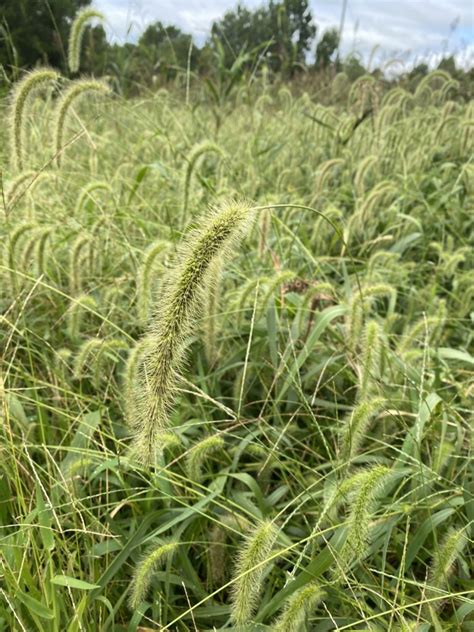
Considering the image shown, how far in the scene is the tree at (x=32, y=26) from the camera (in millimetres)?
3397

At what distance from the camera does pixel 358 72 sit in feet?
23.9

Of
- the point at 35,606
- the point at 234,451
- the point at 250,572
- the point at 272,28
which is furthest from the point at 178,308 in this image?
the point at 272,28

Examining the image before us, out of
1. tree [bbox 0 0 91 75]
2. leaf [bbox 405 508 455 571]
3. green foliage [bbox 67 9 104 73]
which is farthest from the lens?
tree [bbox 0 0 91 75]

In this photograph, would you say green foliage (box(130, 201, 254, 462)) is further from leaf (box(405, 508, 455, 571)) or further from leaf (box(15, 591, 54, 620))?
leaf (box(405, 508, 455, 571))

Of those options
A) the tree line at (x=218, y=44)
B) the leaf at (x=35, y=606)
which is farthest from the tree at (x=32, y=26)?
the leaf at (x=35, y=606)

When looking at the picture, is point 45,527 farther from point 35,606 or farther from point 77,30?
point 77,30

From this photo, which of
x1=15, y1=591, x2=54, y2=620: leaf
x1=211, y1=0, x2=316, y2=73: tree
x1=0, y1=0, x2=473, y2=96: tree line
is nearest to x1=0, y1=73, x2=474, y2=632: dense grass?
x1=15, y1=591, x2=54, y2=620: leaf

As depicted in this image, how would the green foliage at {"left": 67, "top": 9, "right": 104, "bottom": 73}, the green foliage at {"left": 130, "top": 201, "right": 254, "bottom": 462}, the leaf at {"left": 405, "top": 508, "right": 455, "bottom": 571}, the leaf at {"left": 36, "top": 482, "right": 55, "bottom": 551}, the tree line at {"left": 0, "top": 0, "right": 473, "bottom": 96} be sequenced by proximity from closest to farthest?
the green foliage at {"left": 130, "top": 201, "right": 254, "bottom": 462} → the leaf at {"left": 36, "top": 482, "right": 55, "bottom": 551} → the leaf at {"left": 405, "top": 508, "right": 455, "bottom": 571} → the green foliage at {"left": 67, "top": 9, "right": 104, "bottom": 73} → the tree line at {"left": 0, "top": 0, "right": 473, "bottom": 96}

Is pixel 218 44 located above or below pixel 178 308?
above

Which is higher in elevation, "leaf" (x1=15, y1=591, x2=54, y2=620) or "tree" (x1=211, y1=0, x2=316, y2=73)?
"tree" (x1=211, y1=0, x2=316, y2=73)

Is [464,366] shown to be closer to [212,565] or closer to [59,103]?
[212,565]

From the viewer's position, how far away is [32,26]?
757 cm

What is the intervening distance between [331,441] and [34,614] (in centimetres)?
107

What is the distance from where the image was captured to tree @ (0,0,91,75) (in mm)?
3397
